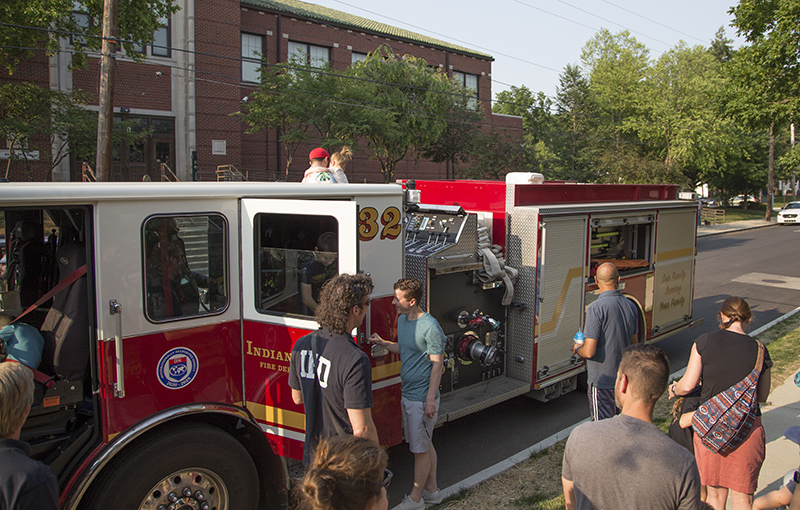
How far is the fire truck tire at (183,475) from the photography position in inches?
134

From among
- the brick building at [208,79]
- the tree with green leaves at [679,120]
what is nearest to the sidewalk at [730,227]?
the tree with green leaves at [679,120]

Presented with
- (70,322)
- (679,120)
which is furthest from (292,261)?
(679,120)

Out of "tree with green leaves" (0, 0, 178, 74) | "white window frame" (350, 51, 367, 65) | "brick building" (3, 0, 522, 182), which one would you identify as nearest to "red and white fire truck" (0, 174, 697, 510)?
"tree with green leaves" (0, 0, 178, 74)

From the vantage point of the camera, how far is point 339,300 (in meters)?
3.32

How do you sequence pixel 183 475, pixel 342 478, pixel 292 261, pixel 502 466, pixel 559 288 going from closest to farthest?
pixel 342 478, pixel 183 475, pixel 292 261, pixel 502 466, pixel 559 288

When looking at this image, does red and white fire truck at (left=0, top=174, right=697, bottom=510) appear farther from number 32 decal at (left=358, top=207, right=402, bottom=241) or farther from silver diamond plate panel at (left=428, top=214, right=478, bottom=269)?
silver diamond plate panel at (left=428, top=214, right=478, bottom=269)

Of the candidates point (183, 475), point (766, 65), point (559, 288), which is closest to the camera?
point (183, 475)

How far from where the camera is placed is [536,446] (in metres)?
5.71

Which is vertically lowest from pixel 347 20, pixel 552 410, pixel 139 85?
pixel 552 410

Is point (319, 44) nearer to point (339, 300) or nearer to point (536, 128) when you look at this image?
point (536, 128)

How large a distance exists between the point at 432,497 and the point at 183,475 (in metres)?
1.93

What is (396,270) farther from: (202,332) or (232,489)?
(232,489)

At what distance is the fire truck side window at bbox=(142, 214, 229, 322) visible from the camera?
3.65m

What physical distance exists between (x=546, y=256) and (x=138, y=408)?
14.2 ft
